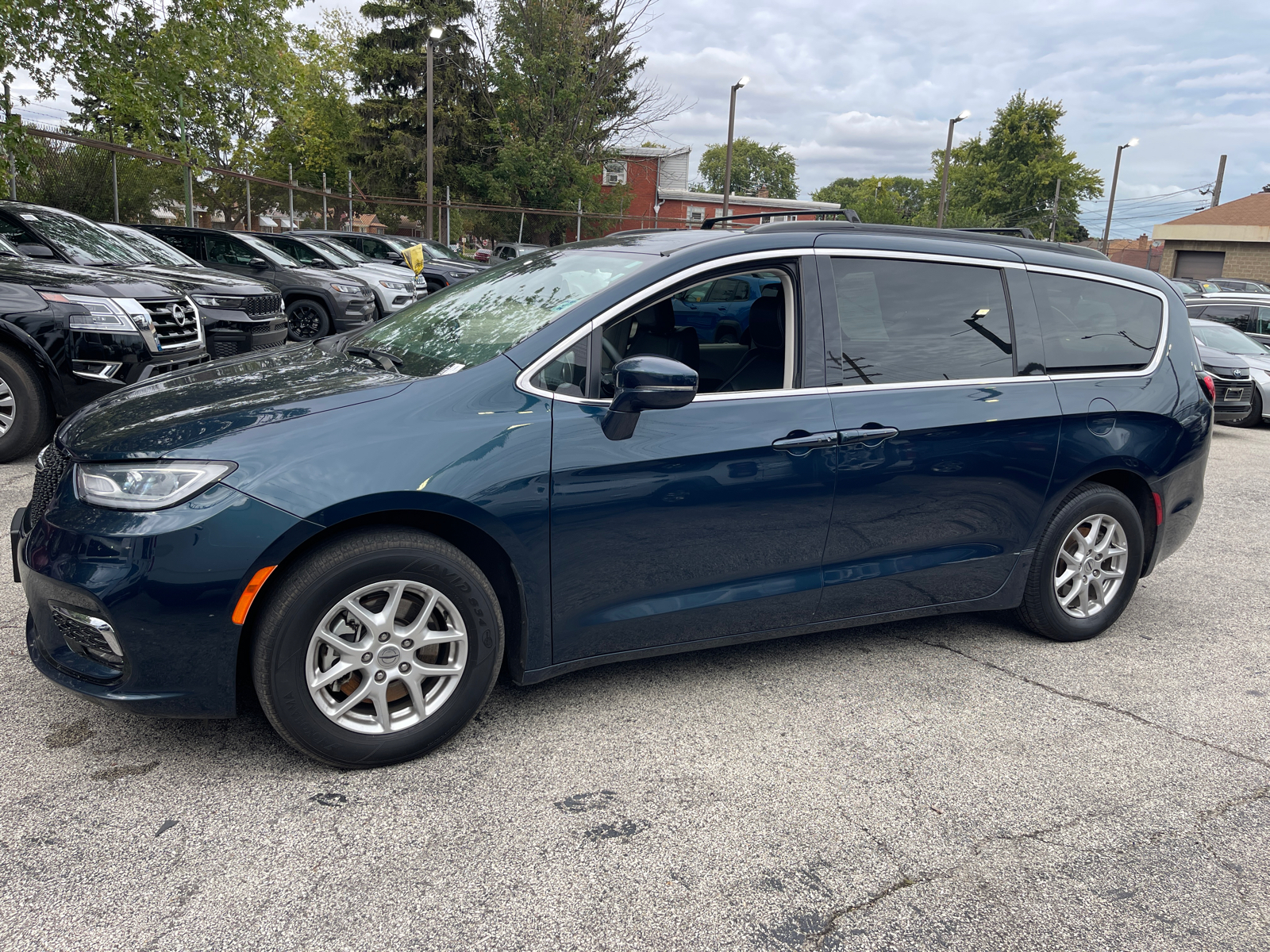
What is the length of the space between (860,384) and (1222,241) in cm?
5078

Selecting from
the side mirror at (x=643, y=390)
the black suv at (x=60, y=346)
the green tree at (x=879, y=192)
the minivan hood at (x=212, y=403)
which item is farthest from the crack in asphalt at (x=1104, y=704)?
the green tree at (x=879, y=192)

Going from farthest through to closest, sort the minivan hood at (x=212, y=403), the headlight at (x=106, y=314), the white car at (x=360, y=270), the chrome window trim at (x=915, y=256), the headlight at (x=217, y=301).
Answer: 1. the white car at (x=360, y=270)
2. the headlight at (x=217, y=301)
3. the headlight at (x=106, y=314)
4. the chrome window trim at (x=915, y=256)
5. the minivan hood at (x=212, y=403)

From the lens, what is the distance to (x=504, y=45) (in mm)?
35812

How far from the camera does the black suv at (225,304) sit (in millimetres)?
8398

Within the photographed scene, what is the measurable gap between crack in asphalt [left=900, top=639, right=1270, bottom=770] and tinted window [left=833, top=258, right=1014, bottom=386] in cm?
123

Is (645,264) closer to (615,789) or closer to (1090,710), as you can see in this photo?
(615,789)

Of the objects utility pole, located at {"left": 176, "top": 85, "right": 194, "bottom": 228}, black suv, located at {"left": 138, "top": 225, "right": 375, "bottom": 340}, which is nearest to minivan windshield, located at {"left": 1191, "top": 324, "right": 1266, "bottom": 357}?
black suv, located at {"left": 138, "top": 225, "right": 375, "bottom": 340}

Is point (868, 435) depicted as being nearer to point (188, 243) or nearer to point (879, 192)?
point (188, 243)

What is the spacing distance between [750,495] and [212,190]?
105ft

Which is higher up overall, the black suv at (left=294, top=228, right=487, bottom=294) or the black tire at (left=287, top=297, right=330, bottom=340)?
the black suv at (left=294, top=228, right=487, bottom=294)

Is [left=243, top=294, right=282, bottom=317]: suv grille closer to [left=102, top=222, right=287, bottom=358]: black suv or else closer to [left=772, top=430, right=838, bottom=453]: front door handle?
[left=102, top=222, right=287, bottom=358]: black suv

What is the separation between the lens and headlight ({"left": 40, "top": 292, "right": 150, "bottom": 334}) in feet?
20.8

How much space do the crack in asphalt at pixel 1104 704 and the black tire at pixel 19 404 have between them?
5851 mm

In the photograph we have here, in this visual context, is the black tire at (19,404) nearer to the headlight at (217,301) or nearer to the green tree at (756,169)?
the headlight at (217,301)
